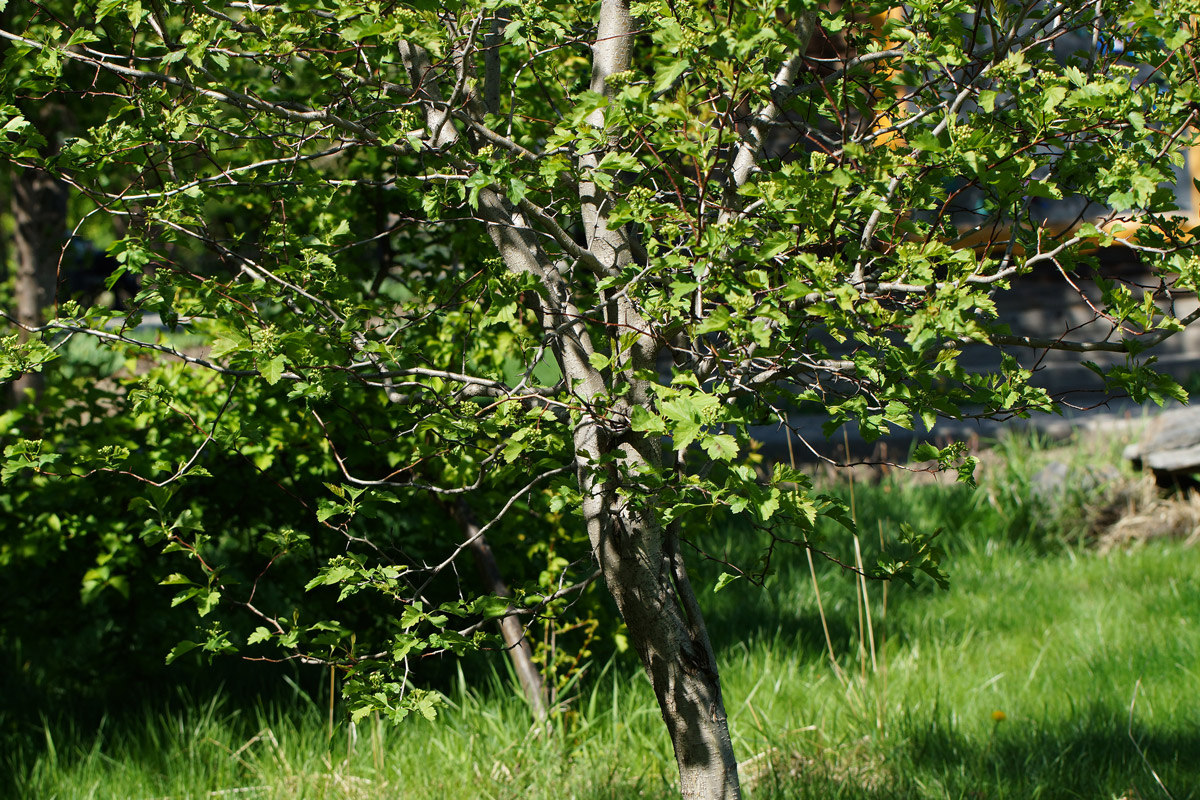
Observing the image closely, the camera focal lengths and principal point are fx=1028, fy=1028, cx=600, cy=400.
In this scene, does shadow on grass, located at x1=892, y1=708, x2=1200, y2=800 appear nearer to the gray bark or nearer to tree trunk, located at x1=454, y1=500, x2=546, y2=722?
the gray bark

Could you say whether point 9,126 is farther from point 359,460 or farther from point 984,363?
point 984,363

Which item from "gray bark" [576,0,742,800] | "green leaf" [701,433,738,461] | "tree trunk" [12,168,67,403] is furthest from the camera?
"tree trunk" [12,168,67,403]

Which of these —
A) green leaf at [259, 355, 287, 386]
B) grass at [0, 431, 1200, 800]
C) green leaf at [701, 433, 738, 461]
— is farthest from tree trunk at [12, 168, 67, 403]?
green leaf at [701, 433, 738, 461]

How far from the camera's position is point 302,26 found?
181 cm

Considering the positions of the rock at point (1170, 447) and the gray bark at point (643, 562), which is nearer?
the gray bark at point (643, 562)

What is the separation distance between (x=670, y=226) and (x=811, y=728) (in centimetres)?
214

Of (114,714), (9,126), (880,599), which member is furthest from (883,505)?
(9,126)

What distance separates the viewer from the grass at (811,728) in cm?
295

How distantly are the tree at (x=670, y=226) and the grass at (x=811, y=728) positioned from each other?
952 millimetres

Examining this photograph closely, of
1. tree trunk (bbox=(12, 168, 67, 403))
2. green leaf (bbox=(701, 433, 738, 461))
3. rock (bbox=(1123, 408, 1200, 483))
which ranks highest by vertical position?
tree trunk (bbox=(12, 168, 67, 403))

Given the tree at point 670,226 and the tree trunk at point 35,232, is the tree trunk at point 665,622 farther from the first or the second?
the tree trunk at point 35,232

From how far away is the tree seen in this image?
1.55 metres

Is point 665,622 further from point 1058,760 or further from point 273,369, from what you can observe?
point 1058,760

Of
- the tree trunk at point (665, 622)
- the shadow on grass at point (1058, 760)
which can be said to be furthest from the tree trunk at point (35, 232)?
the shadow on grass at point (1058, 760)
